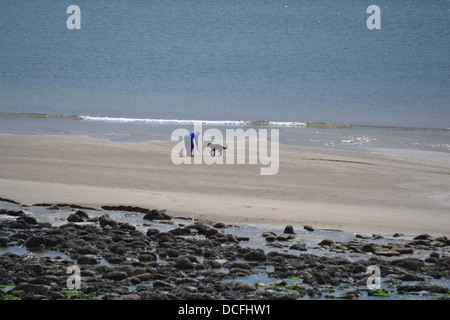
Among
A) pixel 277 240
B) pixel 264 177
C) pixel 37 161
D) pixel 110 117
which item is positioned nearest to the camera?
pixel 277 240

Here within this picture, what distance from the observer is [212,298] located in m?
5.87

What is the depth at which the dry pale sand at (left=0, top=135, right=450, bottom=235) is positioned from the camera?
10.3 meters

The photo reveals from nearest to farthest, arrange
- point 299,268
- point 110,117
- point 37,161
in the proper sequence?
point 299,268
point 37,161
point 110,117

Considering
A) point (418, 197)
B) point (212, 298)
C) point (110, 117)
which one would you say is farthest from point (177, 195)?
point (110, 117)

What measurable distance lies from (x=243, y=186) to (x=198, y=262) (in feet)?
19.4

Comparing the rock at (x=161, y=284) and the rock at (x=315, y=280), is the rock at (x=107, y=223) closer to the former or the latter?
the rock at (x=161, y=284)

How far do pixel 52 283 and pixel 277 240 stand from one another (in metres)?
3.56

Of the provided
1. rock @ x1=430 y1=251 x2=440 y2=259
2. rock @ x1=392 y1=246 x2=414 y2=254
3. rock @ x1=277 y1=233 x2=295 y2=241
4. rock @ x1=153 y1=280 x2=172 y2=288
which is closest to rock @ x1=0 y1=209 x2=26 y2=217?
rock @ x1=277 y1=233 x2=295 y2=241

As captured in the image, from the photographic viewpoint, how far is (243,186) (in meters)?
13.0

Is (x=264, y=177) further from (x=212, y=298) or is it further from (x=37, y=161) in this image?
(x=212, y=298)

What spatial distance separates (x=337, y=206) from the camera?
11.5 meters

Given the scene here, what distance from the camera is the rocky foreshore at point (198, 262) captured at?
20.1 feet
